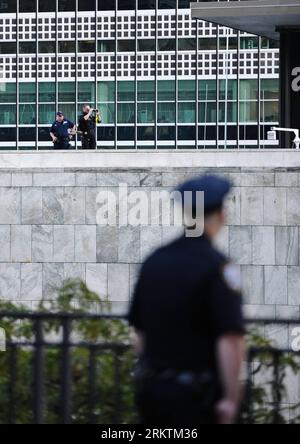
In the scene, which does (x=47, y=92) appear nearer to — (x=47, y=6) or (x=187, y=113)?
(x=47, y=6)

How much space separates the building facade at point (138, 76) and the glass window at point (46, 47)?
4 cm

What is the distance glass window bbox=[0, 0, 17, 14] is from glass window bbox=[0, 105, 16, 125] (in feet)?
11.6

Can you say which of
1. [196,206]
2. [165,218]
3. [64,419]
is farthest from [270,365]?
[165,218]

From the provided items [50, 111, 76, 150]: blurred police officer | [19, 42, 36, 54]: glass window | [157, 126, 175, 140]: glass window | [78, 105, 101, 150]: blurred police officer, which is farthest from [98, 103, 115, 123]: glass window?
[50, 111, 76, 150]: blurred police officer

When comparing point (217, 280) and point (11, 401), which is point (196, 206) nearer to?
point (217, 280)

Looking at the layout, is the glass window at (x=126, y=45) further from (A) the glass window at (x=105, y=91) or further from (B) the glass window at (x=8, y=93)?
(B) the glass window at (x=8, y=93)

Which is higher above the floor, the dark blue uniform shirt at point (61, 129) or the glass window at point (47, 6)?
the glass window at point (47, 6)

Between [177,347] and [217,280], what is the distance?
322 mm

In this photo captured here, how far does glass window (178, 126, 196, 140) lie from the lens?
53.8 m

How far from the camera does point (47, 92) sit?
5484 cm

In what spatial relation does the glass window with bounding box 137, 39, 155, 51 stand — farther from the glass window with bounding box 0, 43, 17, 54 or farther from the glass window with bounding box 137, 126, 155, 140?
the glass window with bounding box 0, 43, 17, 54

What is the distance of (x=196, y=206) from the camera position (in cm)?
633

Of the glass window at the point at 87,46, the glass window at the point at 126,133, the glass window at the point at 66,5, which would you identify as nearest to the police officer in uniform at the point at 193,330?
the glass window at the point at 126,133

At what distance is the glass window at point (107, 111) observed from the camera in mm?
54281
